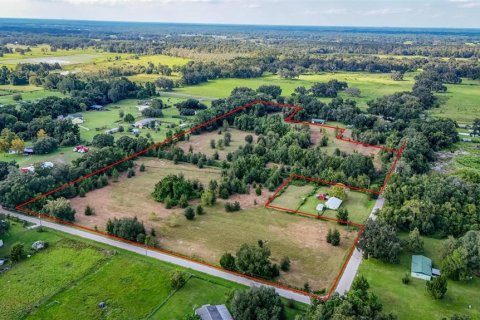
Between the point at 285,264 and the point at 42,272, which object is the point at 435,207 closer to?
the point at 285,264

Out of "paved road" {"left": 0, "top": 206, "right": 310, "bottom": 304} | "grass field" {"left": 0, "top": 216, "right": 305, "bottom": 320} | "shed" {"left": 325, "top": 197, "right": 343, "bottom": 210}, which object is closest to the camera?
"grass field" {"left": 0, "top": 216, "right": 305, "bottom": 320}

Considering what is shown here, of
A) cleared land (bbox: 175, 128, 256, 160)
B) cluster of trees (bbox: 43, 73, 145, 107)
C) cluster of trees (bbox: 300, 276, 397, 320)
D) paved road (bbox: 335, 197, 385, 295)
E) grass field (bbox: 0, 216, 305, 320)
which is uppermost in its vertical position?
cluster of trees (bbox: 43, 73, 145, 107)

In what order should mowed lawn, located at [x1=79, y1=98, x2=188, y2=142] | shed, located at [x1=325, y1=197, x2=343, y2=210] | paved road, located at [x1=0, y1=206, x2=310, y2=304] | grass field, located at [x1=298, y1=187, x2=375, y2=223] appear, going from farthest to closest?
mowed lawn, located at [x1=79, y1=98, x2=188, y2=142] → shed, located at [x1=325, y1=197, x2=343, y2=210] → grass field, located at [x1=298, y1=187, x2=375, y2=223] → paved road, located at [x1=0, y1=206, x2=310, y2=304]

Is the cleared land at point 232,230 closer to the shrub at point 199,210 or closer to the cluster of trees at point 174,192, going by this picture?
the shrub at point 199,210

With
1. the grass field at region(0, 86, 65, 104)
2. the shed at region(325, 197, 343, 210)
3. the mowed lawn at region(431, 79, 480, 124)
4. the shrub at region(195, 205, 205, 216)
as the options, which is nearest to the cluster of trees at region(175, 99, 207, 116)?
the grass field at region(0, 86, 65, 104)

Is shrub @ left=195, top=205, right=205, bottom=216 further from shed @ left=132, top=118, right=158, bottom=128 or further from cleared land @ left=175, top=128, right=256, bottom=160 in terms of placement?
shed @ left=132, top=118, right=158, bottom=128

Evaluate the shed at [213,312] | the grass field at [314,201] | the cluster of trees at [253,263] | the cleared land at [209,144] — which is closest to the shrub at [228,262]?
the cluster of trees at [253,263]

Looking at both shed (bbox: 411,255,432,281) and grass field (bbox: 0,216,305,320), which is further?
shed (bbox: 411,255,432,281)
